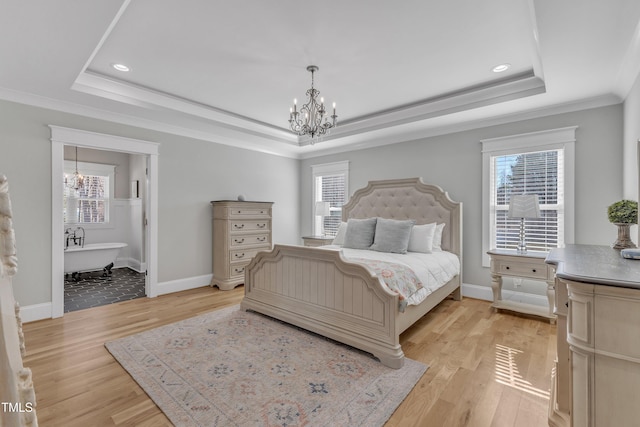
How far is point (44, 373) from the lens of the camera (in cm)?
220

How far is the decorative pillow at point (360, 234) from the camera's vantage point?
399cm

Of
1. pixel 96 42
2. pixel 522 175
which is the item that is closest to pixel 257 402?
pixel 96 42

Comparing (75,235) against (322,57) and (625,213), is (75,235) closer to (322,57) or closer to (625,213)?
(322,57)

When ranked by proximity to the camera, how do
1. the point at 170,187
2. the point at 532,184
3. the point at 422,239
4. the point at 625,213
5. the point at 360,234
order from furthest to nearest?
the point at 170,187 < the point at 360,234 < the point at 422,239 < the point at 532,184 < the point at 625,213

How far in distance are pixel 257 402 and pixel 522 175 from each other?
3.89 m

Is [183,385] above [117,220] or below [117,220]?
below

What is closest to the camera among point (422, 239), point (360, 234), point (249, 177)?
point (422, 239)

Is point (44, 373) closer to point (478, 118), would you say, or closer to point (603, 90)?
point (478, 118)

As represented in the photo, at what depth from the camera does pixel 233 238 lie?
4656 mm

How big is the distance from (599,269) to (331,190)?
4.72m

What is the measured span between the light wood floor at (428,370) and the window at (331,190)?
265cm

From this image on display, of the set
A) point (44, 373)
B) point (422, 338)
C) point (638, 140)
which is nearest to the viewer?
point (44, 373)

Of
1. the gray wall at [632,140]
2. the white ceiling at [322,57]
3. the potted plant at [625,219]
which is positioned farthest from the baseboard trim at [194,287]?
the white ceiling at [322,57]

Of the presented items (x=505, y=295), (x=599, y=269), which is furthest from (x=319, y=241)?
(x=599, y=269)
